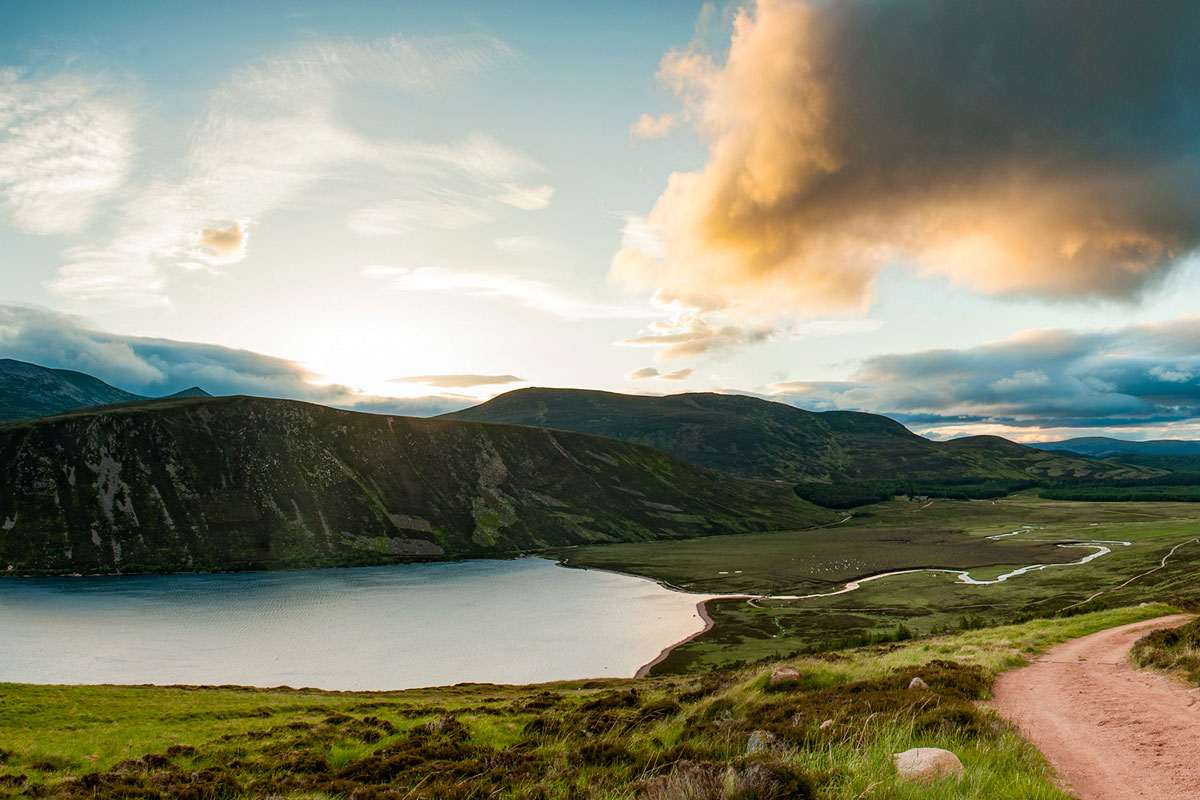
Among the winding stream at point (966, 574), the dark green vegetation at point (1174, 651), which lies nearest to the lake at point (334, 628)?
the winding stream at point (966, 574)

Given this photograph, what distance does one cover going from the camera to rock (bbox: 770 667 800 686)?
92.8 ft

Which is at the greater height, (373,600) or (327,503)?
(327,503)

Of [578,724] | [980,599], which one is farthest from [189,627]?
[980,599]

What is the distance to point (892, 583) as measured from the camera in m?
131

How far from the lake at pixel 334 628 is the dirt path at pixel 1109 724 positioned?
51.7 metres

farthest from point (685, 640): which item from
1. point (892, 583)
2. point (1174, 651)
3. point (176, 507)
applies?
point (176, 507)

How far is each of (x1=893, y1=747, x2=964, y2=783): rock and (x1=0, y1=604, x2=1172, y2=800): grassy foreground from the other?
25cm

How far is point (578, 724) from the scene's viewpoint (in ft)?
90.3

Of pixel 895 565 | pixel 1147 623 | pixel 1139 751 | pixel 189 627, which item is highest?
pixel 1139 751

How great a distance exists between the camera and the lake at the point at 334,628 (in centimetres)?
6991

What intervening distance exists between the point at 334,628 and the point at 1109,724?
9528 cm

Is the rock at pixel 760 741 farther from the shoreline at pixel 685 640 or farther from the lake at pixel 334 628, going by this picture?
the shoreline at pixel 685 640

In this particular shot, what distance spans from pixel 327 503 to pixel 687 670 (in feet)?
480

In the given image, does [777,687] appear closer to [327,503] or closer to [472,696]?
[472,696]
